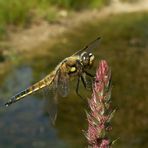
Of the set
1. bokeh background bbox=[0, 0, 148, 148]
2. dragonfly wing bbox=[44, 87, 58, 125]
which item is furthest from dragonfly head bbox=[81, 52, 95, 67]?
bokeh background bbox=[0, 0, 148, 148]

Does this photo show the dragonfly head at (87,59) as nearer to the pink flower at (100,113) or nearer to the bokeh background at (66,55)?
the pink flower at (100,113)

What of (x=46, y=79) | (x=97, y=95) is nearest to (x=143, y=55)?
(x=46, y=79)

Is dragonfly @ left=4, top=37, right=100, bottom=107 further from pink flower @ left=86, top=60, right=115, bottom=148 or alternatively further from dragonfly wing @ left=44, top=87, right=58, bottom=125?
pink flower @ left=86, top=60, right=115, bottom=148

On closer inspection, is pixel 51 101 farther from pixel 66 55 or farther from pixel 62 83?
pixel 66 55

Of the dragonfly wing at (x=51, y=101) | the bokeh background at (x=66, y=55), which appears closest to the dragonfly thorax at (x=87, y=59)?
the dragonfly wing at (x=51, y=101)

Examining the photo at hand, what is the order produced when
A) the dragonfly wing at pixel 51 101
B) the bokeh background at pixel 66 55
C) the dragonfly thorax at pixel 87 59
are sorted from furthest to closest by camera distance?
the bokeh background at pixel 66 55 < the dragonfly wing at pixel 51 101 < the dragonfly thorax at pixel 87 59

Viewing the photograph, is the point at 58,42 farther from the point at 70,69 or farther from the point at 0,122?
the point at 70,69
